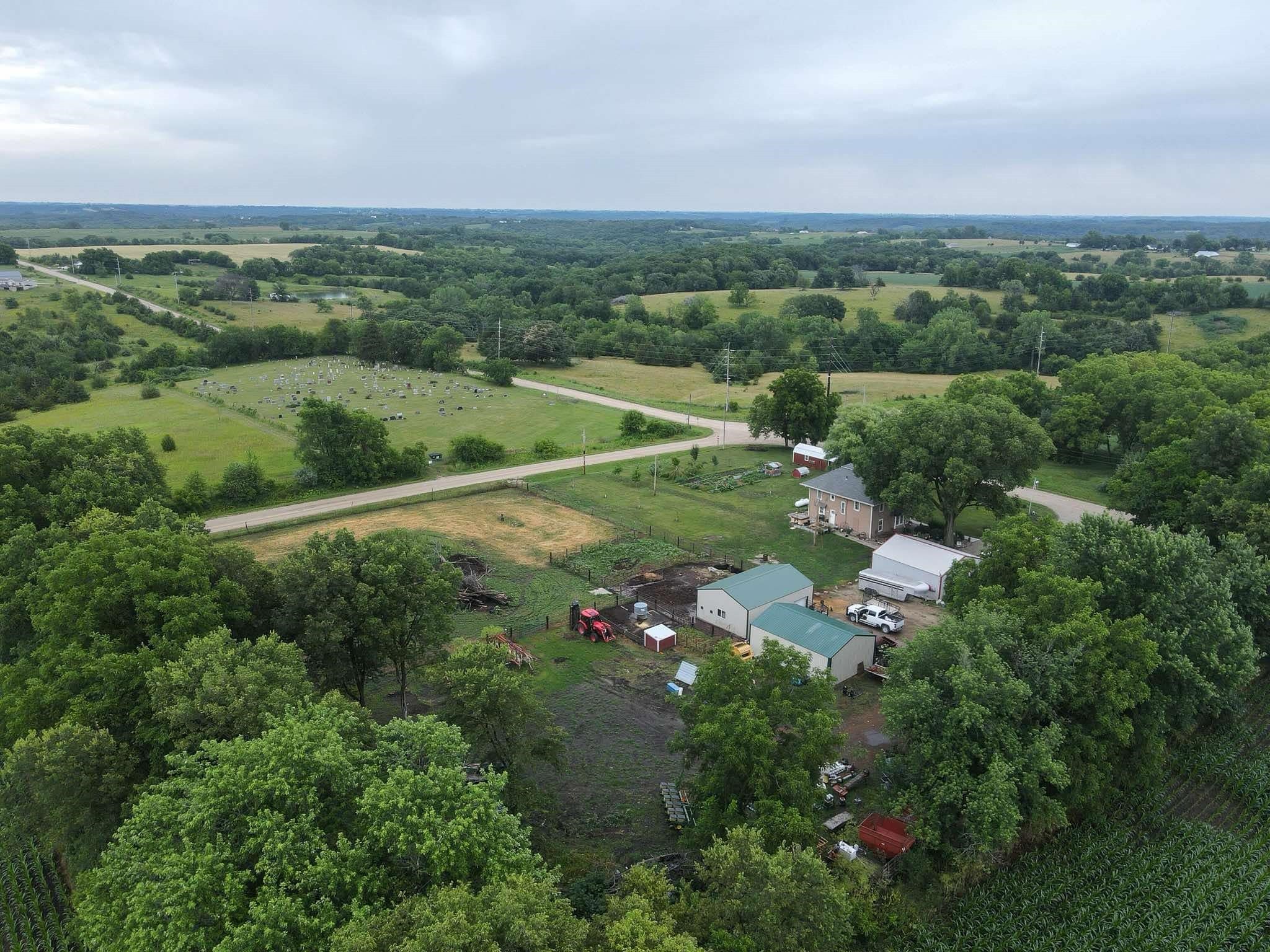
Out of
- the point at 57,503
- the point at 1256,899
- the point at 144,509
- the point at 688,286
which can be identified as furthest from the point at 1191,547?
the point at 688,286

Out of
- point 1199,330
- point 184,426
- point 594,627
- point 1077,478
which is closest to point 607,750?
point 594,627

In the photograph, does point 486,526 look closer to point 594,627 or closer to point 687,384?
point 594,627

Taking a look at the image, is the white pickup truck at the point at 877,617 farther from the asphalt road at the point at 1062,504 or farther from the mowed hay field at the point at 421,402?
the mowed hay field at the point at 421,402

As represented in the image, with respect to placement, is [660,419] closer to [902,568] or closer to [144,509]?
[902,568]

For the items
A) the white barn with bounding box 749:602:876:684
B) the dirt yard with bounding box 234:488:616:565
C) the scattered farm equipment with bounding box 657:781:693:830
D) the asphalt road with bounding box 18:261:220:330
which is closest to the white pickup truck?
the white barn with bounding box 749:602:876:684

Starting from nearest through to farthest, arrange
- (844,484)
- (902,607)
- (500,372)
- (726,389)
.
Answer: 1. (902,607)
2. (844,484)
3. (726,389)
4. (500,372)

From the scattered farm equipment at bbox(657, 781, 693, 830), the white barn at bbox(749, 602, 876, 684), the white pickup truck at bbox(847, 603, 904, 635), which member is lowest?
the white pickup truck at bbox(847, 603, 904, 635)

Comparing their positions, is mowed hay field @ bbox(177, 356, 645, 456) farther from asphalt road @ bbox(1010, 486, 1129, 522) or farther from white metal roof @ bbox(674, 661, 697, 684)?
white metal roof @ bbox(674, 661, 697, 684)
